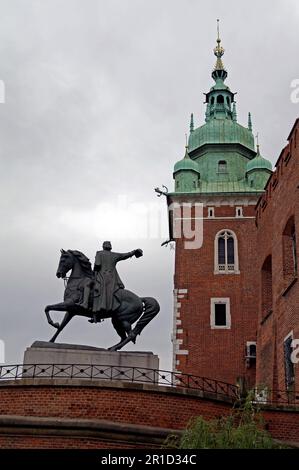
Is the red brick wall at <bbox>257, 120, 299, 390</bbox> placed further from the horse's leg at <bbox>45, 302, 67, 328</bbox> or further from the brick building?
the horse's leg at <bbox>45, 302, 67, 328</bbox>

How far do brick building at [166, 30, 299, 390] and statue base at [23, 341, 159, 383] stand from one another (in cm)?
1265

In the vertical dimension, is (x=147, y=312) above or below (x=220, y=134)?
below

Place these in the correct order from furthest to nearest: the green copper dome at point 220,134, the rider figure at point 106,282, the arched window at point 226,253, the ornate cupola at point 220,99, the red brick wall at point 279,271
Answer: the ornate cupola at point 220,99, the green copper dome at point 220,134, the arched window at point 226,253, the red brick wall at point 279,271, the rider figure at point 106,282

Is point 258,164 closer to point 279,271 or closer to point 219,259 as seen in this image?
point 219,259

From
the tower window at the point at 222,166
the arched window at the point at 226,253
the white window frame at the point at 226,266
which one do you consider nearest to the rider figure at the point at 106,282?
A: the white window frame at the point at 226,266

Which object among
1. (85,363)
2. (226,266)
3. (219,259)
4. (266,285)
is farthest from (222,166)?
(85,363)

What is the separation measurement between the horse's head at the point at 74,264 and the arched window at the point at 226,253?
2495 cm

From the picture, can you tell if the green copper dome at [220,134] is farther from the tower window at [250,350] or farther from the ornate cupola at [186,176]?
the tower window at [250,350]

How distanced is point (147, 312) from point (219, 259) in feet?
83.7

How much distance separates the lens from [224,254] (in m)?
48.4

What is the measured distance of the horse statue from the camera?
886 inches

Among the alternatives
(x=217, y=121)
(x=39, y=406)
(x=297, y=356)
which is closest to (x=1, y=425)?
(x=39, y=406)

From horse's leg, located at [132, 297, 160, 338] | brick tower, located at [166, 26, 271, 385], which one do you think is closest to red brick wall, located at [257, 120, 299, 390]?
horse's leg, located at [132, 297, 160, 338]

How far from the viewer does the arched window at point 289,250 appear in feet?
103
